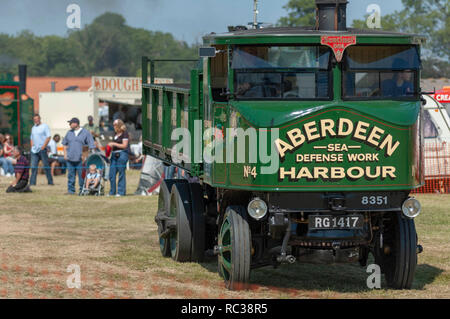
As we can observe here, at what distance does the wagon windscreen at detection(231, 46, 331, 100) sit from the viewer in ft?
32.3

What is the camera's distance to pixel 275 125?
9430 mm

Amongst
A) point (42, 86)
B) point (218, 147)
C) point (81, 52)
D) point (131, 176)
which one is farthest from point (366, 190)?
point (81, 52)

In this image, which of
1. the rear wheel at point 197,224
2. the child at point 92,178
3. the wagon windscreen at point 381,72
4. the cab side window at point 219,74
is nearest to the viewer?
the wagon windscreen at point 381,72

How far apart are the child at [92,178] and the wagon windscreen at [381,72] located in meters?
12.8

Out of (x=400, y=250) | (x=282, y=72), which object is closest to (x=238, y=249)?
(x=400, y=250)

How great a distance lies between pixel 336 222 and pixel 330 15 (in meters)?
2.23

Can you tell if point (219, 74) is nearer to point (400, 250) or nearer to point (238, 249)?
point (238, 249)

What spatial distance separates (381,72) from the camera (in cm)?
1000

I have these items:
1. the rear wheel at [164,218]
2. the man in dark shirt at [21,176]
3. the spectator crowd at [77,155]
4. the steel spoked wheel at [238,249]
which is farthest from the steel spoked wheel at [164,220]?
the man in dark shirt at [21,176]

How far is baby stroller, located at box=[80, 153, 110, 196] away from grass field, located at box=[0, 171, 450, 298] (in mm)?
3775

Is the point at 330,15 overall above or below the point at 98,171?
above

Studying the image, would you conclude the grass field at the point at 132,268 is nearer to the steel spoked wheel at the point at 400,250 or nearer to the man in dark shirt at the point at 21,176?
the steel spoked wheel at the point at 400,250

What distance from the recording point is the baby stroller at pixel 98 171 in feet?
A: 71.9

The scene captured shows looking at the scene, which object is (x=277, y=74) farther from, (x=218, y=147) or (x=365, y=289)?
(x=365, y=289)
